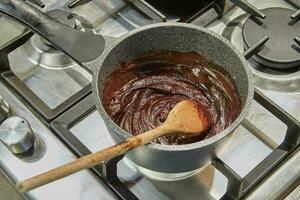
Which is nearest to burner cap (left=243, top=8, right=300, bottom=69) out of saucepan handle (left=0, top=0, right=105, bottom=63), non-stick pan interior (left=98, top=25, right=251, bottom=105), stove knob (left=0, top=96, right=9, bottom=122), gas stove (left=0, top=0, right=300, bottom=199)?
gas stove (left=0, top=0, right=300, bottom=199)

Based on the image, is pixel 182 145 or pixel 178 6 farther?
pixel 178 6

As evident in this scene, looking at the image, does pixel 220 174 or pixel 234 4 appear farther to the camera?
pixel 234 4

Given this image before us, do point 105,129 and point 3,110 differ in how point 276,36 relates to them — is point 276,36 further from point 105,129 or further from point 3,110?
point 3,110

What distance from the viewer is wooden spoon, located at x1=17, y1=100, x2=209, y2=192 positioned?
470 mm

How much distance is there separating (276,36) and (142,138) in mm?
304

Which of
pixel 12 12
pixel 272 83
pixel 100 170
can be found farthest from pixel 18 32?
pixel 272 83

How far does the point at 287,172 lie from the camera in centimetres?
65

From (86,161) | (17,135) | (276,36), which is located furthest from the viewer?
(276,36)

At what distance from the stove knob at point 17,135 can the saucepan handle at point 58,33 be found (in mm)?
101

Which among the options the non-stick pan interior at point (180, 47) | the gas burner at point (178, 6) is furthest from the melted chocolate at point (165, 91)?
the gas burner at point (178, 6)

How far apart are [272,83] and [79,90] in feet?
0.84

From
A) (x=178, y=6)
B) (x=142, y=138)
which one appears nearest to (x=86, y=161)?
(x=142, y=138)

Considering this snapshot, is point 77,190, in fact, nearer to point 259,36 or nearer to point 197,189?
point 197,189

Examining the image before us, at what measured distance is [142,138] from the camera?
0.53 meters
